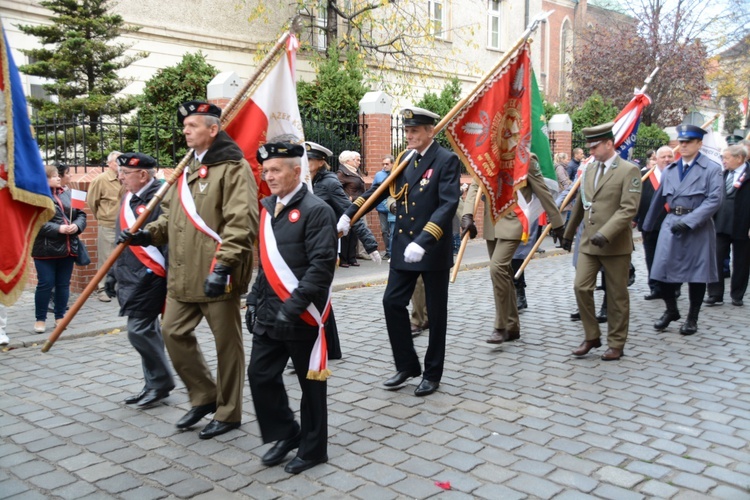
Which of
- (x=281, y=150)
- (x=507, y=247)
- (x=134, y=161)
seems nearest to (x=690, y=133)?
(x=507, y=247)

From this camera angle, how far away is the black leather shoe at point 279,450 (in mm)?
→ 4164

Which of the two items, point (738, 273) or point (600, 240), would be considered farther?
point (738, 273)

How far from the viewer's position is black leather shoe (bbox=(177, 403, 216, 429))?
475 cm

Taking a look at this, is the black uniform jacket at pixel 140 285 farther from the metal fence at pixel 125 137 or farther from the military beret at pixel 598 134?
the metal fence at pixel 125 137

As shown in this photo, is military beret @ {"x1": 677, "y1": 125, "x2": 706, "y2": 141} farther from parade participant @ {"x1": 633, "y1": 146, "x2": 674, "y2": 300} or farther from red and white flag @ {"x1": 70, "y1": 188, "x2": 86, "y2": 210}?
red and white flag @ {"x1": 70, "y1": 188, "x2": 86, "y2": 210}

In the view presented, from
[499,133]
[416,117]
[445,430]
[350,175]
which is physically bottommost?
[445,430]

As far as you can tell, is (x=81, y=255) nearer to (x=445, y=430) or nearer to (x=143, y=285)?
(x=143, y=285)

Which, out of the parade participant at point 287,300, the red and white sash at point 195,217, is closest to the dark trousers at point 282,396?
the parade participant at point 287,300

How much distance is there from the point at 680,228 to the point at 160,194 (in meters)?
5.48

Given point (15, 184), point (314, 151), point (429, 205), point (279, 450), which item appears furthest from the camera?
point (314, 151)

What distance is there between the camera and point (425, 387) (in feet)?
17.9

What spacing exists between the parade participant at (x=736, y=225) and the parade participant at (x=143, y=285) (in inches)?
282

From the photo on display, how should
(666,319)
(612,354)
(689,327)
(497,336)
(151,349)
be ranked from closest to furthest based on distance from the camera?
(151,349) → (612,354) → (497,336) → (689,327) → (666,319)

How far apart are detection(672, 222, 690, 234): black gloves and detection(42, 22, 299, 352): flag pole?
15.6ft
